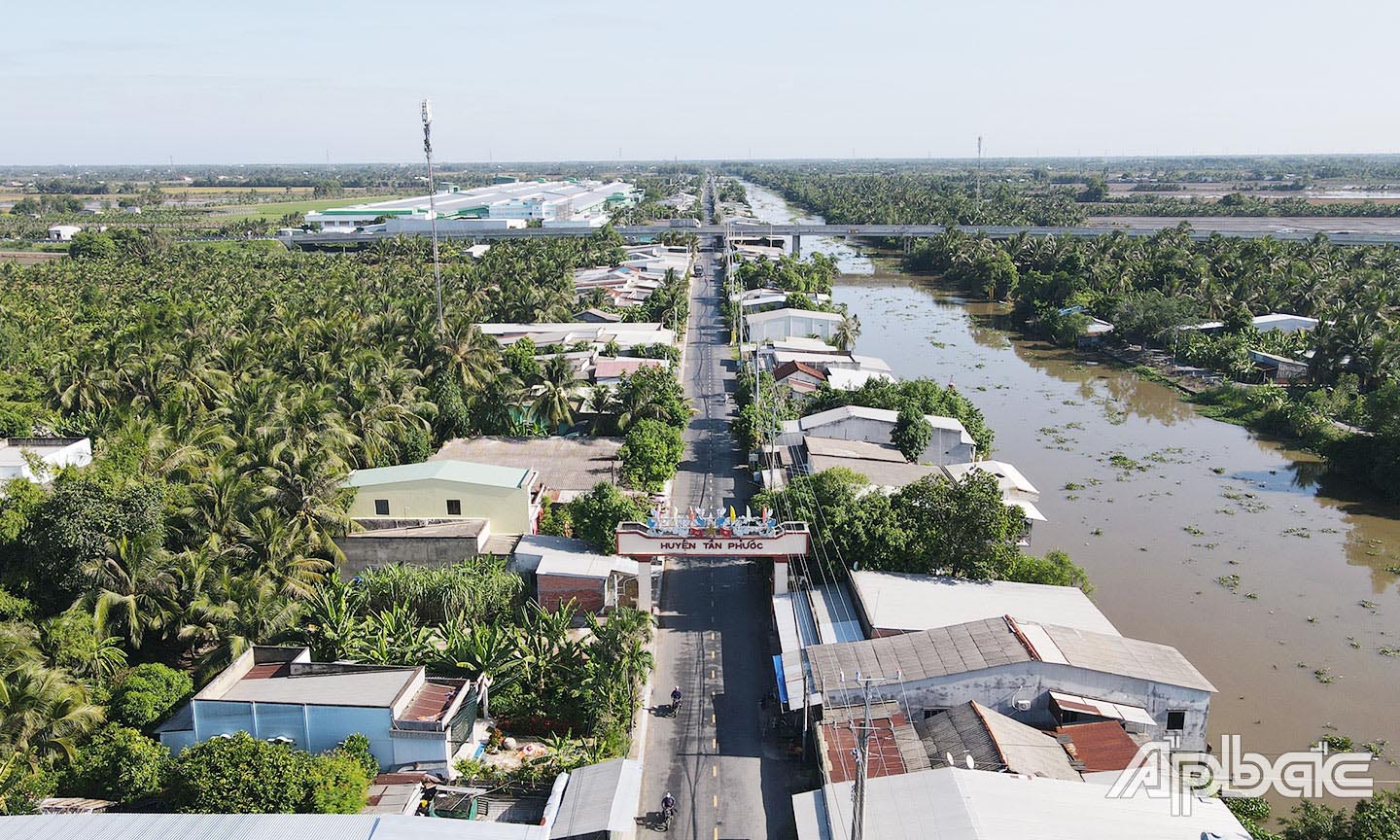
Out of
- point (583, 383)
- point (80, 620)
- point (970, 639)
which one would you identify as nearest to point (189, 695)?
point (80, 620)

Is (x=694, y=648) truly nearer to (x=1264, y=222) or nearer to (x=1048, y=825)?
(x=1048, y=825)

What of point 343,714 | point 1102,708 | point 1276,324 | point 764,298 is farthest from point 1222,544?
point 764,298

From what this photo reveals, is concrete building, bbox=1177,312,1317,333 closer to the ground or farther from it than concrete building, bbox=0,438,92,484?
closer to the ground

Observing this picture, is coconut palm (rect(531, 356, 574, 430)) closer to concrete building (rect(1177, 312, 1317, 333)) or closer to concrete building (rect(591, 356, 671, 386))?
concrete building (rect(591, 356, 671, 386))

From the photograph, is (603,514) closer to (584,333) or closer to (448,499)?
(448,499)

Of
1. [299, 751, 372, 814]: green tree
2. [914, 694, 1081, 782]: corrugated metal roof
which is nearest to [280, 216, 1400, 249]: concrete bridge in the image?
[914, 694, 1081, 782]: corrugated metal roof

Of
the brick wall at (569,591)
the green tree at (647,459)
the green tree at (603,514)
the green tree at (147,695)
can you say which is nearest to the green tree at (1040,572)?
the green tree at (603,514)

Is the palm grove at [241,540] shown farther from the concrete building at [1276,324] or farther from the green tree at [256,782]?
the concrete building at [1276,324]
